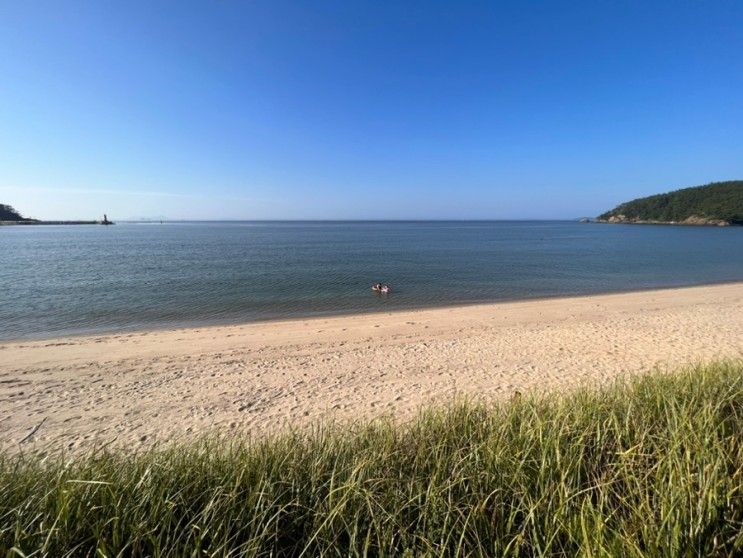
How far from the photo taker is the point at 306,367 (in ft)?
32.5

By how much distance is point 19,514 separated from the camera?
7.62 ft

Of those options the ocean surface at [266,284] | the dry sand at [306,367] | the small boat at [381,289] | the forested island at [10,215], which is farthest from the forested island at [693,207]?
the forested island at [10,215]

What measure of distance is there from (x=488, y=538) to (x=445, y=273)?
28.7 metres

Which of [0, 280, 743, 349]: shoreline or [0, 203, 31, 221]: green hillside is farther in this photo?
[0, 203, 31, 221]: green hillside

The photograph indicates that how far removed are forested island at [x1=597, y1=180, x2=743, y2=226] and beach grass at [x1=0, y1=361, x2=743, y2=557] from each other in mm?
177943

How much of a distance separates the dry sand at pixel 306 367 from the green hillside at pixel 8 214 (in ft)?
707

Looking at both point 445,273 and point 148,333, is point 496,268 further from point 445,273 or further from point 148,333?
point 148,333

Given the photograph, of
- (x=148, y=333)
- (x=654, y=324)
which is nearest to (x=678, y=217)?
(x=654, y=324)

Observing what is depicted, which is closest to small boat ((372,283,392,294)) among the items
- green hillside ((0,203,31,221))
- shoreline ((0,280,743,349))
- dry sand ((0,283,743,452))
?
shoreline ((0,280,743,349))

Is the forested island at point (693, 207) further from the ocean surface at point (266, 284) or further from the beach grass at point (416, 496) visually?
the beach grass at point (416, 496)

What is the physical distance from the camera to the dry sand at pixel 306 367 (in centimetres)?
719

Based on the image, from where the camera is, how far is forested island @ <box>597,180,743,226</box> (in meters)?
130

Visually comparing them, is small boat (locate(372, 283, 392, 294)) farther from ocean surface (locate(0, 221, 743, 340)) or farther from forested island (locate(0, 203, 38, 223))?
forested island (locate(0, 203, 38, 223))

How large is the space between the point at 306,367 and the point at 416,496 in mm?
7715
